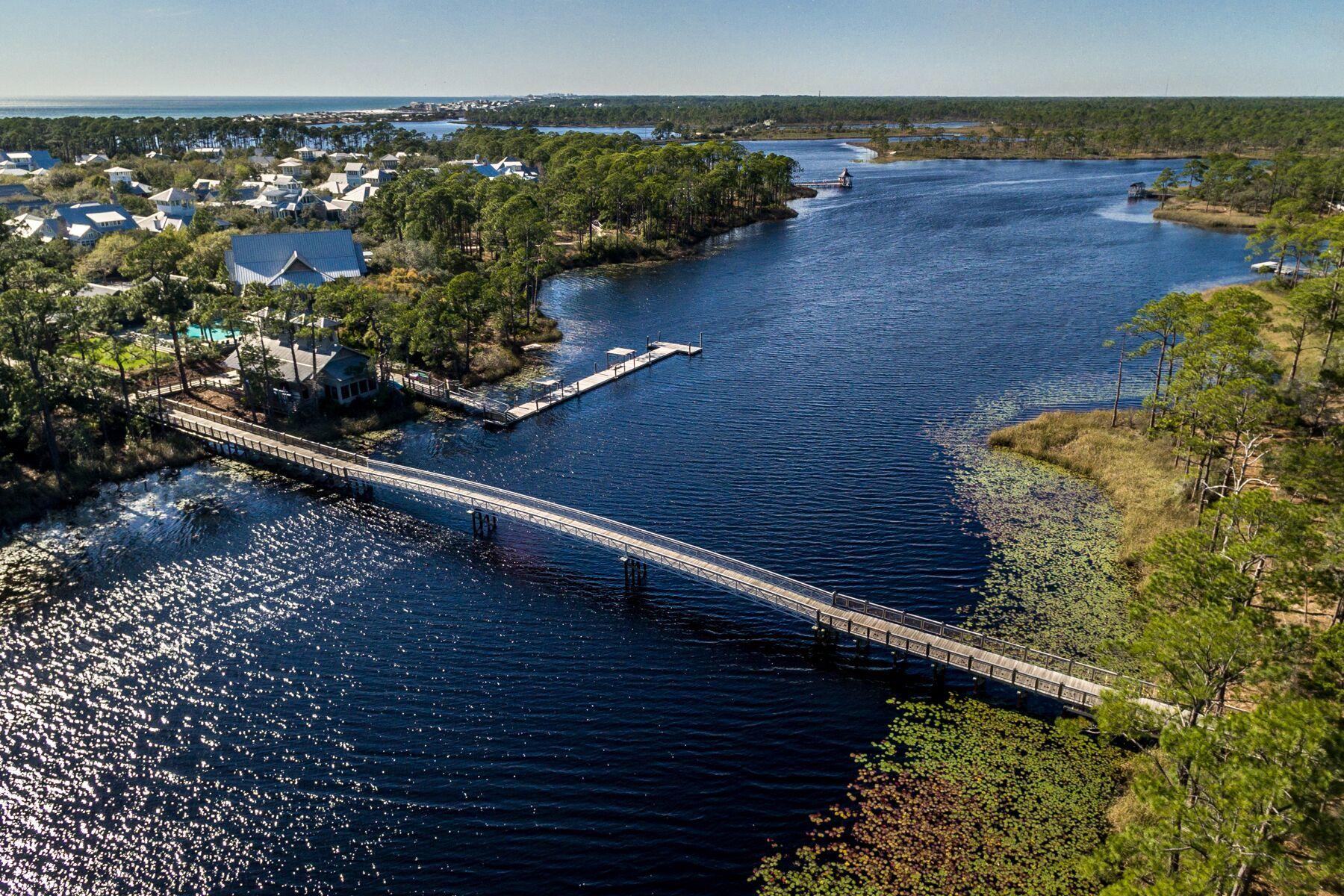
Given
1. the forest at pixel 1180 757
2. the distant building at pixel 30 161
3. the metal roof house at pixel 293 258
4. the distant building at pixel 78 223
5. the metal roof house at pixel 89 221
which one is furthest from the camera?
the distant building at pixel 30 161

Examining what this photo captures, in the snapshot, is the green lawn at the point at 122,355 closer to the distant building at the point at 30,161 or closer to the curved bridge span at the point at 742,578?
the curved bridge span at the point at 742,578

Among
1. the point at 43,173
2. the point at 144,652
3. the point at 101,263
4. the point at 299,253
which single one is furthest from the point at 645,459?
the point at 43,173

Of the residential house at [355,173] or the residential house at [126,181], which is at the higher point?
the residential house at [355,173]

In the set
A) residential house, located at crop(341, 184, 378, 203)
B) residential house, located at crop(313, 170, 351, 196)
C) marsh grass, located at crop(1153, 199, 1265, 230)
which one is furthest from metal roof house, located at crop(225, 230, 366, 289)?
marsh grass, located at crop(1153, 199, 1265, 230)

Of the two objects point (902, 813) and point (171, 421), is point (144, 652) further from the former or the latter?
point (902, 813)

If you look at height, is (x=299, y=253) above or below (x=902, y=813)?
above

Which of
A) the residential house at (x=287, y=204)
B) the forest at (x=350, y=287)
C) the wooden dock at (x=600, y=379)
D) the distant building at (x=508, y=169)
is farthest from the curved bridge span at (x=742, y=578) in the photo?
the distant building at (x=508, y=169)

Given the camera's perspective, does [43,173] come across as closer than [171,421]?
No
